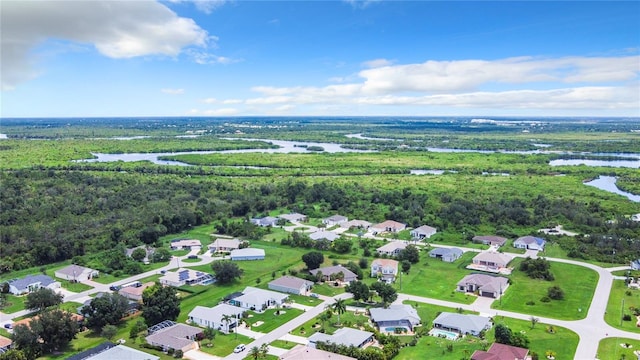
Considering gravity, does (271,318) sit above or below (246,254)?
below

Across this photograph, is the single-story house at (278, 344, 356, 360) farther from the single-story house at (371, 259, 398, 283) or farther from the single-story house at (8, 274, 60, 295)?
the single-story house at (8, 274, 60, 295)

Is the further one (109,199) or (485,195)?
(485,195)

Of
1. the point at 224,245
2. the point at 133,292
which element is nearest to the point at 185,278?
the point at 133,292

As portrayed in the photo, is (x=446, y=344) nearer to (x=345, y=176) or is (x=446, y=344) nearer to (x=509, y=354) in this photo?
(x=509, y=354)

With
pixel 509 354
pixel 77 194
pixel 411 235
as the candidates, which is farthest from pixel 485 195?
pixel 77 194

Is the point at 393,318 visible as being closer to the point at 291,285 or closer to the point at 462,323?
the point at 462,323

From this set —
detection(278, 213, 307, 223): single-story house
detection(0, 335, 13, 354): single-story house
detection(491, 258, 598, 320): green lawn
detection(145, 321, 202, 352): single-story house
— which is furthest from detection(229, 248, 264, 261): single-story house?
detection(491, 258, 598, 320): green lawn
